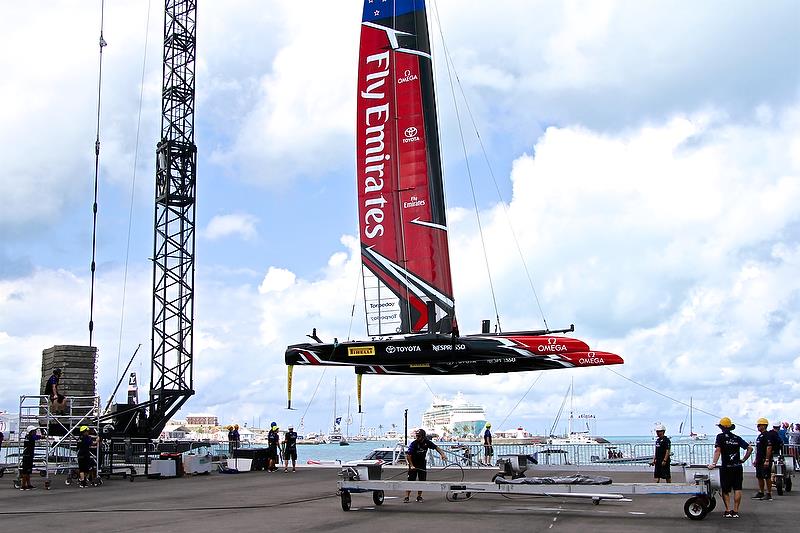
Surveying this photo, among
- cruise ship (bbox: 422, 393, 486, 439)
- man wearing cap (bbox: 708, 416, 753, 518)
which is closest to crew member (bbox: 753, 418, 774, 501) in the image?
man wearing cap (bbox: 708, 416, 753, 518)

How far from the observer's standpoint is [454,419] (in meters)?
137

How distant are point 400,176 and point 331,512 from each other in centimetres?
1417

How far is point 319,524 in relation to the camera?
14.3 metres

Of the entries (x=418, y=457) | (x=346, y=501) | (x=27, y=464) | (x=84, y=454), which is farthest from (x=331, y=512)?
(x=27, y=464)

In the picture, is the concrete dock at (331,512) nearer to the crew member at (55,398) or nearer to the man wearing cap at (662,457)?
the man wearing cap at (662,457)

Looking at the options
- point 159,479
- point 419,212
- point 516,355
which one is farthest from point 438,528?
point 159,479

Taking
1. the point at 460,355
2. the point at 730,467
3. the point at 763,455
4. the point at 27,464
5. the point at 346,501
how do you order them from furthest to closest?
the point at 460,355, the point at 27,464, the point at 763,455, the point at 346,501, the point at 730,467

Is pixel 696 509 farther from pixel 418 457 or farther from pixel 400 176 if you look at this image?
pixel 400 176

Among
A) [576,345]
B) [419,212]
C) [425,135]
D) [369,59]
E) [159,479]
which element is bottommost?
[159,479]

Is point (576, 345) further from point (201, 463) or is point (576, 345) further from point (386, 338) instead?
point (201, 463)

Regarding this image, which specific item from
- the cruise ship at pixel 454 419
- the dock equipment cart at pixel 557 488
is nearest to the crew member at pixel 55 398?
the dock equipment cart at pixel 557 488

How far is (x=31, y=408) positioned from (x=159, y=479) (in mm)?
4902

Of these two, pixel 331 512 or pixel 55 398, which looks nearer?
pixel 331 512

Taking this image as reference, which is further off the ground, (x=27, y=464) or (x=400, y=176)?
(x=400, y=176)
